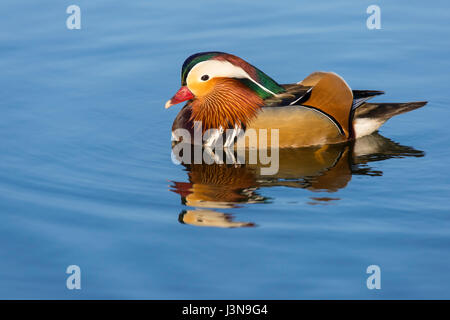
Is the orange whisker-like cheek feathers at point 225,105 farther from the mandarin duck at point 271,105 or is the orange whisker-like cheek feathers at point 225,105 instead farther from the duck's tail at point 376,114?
the duck's tail at point 376,114

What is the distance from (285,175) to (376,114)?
1801 mm

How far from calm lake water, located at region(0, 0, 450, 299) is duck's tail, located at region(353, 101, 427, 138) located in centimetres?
19

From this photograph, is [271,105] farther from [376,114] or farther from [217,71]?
[376,114]

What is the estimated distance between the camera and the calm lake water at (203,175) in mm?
6582

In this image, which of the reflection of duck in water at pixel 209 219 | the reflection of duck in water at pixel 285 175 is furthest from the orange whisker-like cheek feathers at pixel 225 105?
the reflection of duck in water at pixel 209 219

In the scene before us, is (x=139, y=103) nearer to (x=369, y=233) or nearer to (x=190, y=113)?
(x=190, y=113)

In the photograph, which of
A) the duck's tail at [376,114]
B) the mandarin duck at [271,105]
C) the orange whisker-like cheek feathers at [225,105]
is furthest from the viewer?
the duck's tail at [376,114]

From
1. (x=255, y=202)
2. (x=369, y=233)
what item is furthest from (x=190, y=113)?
(x=369, y=233)

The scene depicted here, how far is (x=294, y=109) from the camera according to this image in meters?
9.40

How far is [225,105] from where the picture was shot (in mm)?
9766

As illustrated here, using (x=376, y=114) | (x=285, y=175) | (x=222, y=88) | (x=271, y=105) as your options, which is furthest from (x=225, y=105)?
(x=376, y=114)

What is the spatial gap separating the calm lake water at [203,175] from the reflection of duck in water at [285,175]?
26 mm

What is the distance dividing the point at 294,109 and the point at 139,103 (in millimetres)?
2230

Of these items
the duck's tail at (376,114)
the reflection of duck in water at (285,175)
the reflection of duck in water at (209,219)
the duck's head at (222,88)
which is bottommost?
the reflection of duck in water at (209,219)
